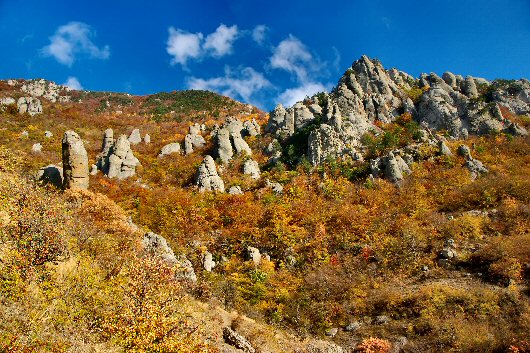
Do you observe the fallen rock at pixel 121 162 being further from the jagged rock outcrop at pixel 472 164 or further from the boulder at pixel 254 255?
the jagged rock outcrop at pixel 472 164

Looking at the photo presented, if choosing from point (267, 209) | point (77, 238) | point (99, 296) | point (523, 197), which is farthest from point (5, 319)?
point (523, 197)

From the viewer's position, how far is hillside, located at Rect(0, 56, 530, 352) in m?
13.9

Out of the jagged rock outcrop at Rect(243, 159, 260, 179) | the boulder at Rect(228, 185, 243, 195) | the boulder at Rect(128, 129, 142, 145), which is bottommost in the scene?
the boulder at Rect(228, 185, 243, 195)

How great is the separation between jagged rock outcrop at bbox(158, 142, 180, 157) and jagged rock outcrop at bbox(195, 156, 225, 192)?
37.4ft

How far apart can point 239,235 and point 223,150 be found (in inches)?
782

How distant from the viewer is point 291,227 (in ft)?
107

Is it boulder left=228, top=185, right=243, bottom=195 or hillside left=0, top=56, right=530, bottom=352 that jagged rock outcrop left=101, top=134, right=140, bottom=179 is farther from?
boulder left=228, top=185, right=243, bottom=195

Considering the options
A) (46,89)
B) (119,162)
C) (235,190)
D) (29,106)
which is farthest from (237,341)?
(46,89)

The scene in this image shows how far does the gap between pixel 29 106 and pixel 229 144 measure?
41.8 meters

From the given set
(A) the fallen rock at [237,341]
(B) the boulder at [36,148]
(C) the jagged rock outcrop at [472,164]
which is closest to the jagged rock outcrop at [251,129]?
(B) the boulder at [36,148]

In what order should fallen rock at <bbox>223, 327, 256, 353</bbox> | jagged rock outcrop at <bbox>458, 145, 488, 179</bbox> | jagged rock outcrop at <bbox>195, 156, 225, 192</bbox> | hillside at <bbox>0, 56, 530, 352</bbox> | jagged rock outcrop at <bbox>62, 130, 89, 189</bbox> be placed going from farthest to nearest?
jagged rock outcrop at <bbox>195, 156, 225, 192</bbox> → jagged rock outcrop at <bbox>458, 145, 488, 179</bbox> → jagged rock outcrop at <bbox>62, 130, 89, 189</bbox> → fallen rock at <bbox>223, 327, 256, 353</bbox> → hillside at <bbox>0, 56, 530, 352</bbox>

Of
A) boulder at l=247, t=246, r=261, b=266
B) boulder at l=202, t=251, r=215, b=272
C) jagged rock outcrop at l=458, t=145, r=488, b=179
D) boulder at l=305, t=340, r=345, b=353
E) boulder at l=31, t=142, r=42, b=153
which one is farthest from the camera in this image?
boulder at l=31, t=142, r=42, b=153

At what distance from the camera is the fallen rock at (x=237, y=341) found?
17.4 m

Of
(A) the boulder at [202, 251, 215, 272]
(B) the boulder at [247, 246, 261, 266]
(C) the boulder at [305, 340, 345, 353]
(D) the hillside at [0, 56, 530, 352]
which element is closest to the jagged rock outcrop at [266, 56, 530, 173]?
(D) the hillside at [0, 56, 530, 352]
